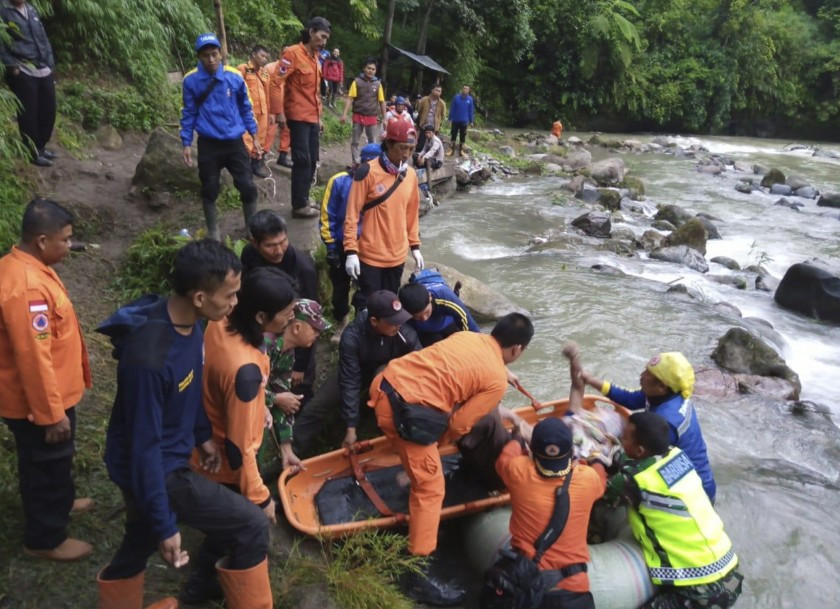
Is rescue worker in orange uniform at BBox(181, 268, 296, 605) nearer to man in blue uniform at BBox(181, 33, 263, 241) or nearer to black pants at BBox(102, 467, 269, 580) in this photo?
black pants at BBox(102, 467, 269, 580)

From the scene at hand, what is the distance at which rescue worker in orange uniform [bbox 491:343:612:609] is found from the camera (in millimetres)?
3131

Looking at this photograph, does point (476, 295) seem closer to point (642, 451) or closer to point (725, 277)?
point (642, 451)

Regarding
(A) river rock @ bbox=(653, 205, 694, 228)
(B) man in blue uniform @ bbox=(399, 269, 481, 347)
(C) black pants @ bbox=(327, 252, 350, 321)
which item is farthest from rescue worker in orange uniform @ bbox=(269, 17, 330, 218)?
(A) river rock @ bbox=(653, 205, 694, 228)

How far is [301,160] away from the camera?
21.2ft

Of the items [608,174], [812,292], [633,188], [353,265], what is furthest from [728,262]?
[353,265]

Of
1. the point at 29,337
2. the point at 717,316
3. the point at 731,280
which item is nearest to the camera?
the point at 29,337

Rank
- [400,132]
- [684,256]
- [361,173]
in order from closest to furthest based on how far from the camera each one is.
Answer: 1. [400,132]
2. [361,173]
3. [684,256]

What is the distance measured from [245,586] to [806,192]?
804 inches

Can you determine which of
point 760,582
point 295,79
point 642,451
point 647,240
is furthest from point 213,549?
point 647,240

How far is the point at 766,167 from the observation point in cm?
2275

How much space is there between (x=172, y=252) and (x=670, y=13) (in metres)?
34.5

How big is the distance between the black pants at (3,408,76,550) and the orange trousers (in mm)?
1598

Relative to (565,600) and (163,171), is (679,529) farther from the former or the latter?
(163,171)

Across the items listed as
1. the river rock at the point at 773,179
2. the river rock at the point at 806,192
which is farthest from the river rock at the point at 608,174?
the river rock at the point at 806,192
